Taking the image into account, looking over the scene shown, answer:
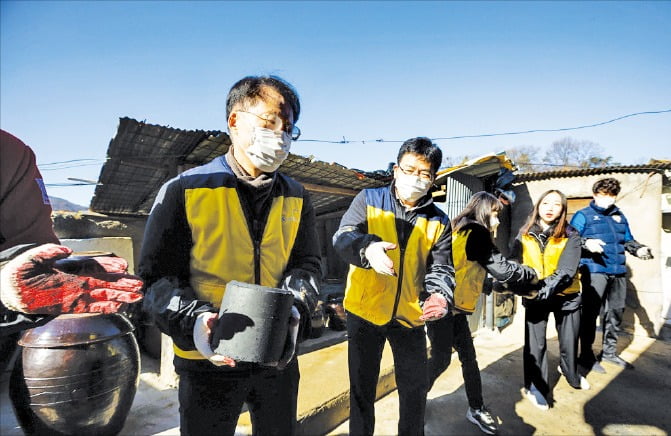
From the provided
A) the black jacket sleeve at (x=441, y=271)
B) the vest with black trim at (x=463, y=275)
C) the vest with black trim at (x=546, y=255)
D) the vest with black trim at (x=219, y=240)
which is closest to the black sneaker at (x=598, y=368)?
the vest with black trim at (x=546, y=255)

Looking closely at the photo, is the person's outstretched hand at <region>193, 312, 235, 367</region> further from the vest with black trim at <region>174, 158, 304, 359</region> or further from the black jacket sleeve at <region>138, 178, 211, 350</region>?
the vest with black trim at <region>174, 158, 304, 359</region>

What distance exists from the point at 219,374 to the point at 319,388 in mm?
2112

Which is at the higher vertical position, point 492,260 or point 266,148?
point 266,148

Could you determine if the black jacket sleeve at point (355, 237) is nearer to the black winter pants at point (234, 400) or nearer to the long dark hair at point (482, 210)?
the black winter pants at point (234, 400)

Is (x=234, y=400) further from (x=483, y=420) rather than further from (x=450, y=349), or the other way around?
(x=483, y=420)

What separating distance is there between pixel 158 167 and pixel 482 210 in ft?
14.8

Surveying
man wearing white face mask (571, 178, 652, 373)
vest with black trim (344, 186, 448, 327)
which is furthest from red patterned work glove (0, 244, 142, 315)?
man wearing white face mask (571, 178, 652, 373)

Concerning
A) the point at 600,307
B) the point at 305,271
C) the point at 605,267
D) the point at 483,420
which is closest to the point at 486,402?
the point at 483,420

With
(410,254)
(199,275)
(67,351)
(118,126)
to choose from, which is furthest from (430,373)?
(118,126)

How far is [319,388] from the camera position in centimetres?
319

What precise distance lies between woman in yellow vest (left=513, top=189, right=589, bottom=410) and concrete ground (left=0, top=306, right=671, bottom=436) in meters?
0.31

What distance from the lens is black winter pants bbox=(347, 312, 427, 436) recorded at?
213cm

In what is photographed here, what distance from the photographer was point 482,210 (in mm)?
2877

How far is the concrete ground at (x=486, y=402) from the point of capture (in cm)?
295
